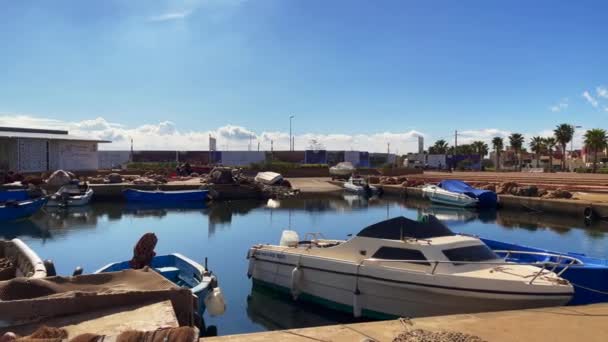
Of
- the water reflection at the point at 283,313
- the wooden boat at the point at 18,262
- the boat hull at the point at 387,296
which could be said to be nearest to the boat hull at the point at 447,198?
the water reflection at the point at 283,313

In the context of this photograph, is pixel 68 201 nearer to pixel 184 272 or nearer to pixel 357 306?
pixel 184 272

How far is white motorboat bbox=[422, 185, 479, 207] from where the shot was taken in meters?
37.1

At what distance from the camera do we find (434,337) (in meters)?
6.95

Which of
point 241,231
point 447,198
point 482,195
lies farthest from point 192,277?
point 447,198

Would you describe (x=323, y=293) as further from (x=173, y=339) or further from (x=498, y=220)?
(x=498, y=220)

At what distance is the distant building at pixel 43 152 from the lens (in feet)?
153

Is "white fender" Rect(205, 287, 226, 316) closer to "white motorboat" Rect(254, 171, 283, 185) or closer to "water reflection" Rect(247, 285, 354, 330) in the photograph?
"water reflection" Rect(247, 285, 354, 330)

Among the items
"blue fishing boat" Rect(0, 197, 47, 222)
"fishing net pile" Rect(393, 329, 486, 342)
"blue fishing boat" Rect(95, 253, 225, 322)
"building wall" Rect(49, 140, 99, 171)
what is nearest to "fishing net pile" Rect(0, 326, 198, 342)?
"fishing net pile" Rect(393, 329, 486, 342)

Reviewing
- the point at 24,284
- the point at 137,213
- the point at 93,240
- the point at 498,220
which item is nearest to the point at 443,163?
the point at 498,220

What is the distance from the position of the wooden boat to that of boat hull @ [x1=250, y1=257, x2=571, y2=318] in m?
5.93

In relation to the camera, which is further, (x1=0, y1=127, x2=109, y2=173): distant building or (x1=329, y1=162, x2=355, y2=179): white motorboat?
(x1=329, y1=162, x2=355, y2=179): white motorboat

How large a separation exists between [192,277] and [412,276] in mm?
5703

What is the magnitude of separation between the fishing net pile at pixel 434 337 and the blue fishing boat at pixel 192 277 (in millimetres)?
4509

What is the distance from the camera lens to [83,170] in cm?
5259
